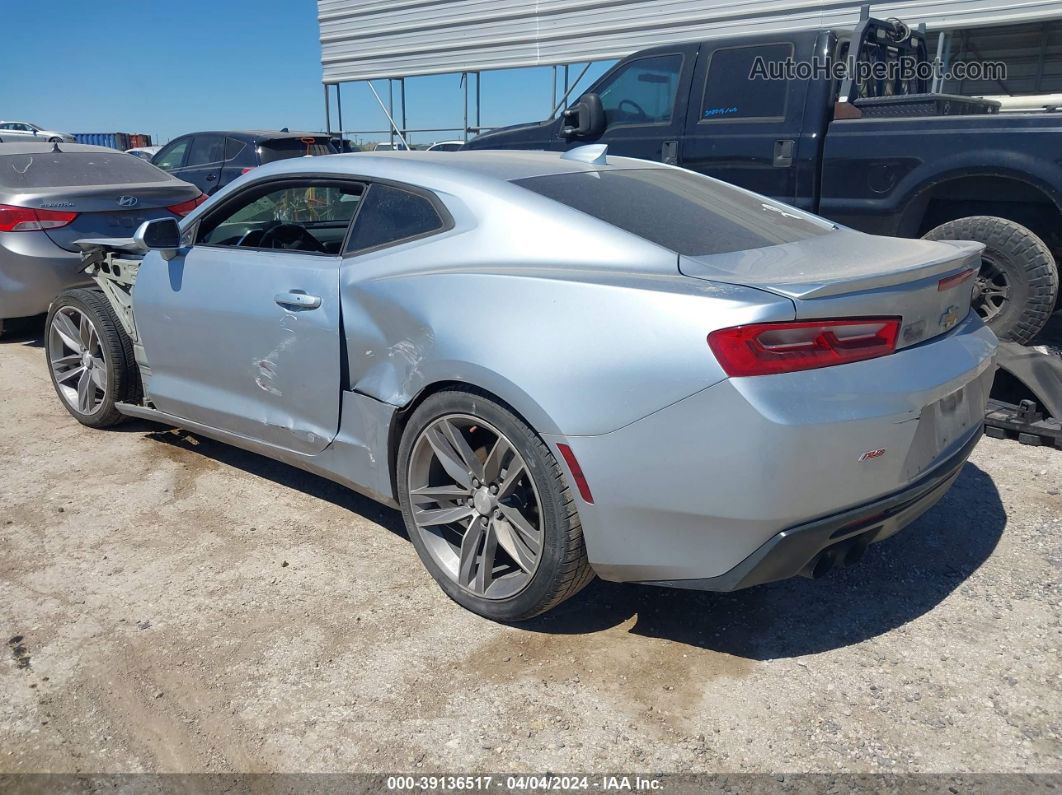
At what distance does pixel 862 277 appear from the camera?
8.11ft

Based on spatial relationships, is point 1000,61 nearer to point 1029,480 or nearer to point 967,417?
point 1029,480

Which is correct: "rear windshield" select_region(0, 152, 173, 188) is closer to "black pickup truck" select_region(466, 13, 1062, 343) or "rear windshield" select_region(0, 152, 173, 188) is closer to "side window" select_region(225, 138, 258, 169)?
"black pickup truck" select_region(466, 13, 1062, 343)

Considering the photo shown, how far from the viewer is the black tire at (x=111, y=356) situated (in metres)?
4.45

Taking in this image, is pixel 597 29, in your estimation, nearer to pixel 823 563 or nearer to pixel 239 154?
pixel 239 154

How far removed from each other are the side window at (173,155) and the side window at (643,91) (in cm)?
690

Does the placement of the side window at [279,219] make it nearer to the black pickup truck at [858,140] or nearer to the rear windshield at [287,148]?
the black pickup truck at [858,140]

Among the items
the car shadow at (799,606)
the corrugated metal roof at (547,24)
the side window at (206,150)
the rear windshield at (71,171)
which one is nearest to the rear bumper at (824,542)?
the car shadow at (799,606)

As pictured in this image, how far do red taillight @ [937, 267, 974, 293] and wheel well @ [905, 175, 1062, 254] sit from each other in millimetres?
2528

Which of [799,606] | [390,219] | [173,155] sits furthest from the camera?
[173,155]

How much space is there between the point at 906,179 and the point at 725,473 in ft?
12.7

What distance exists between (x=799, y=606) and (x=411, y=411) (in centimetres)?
149

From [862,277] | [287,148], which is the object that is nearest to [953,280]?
[862,277]

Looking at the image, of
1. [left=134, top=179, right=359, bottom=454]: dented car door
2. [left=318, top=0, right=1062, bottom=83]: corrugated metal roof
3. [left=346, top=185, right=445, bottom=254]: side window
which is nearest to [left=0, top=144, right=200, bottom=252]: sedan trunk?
[left=134, top=179, right=359, bottom=454]: dented car door

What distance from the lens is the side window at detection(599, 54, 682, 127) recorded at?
652 centimetres
